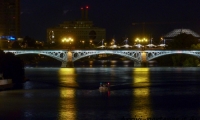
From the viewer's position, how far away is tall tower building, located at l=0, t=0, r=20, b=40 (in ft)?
567

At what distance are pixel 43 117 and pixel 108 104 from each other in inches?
296

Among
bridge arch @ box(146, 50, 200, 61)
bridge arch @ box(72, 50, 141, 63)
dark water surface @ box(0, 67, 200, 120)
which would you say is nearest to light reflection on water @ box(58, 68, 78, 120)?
dark water surface @ box(0, 67, 200, 120)

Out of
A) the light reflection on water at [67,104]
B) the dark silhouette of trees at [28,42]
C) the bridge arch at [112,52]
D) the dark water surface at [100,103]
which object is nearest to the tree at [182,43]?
the bridge arch at [112,52]

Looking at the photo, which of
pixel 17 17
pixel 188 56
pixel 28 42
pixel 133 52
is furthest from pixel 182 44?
pixel 17 17

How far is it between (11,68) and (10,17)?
114m

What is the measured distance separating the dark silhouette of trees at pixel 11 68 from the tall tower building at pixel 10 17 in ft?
350

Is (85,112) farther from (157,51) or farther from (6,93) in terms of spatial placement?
(157,51)

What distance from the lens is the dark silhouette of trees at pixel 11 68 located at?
62856 millimetres

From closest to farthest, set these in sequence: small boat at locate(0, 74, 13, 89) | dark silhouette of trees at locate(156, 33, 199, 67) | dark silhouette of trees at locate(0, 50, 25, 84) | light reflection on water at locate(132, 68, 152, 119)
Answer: light reflection on water at locate(132, 68, 152, 119), small boat at locate(0, 74, 13, 89), dark silhouette of trees at locate(0, 50, 25, 84), dark silhouette of trees at locate(156, 33, 199, 67)

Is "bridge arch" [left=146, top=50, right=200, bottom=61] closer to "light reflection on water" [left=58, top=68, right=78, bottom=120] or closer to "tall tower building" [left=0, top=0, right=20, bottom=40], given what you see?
"light reflection on water" [left=58, top=68, right=78, bottom=120]

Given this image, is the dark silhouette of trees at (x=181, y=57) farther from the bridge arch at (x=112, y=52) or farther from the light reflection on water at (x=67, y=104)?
the light reflection on water at (x=67, y=104)

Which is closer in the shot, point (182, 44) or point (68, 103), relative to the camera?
point (68, 103)

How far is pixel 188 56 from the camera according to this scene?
11725cm

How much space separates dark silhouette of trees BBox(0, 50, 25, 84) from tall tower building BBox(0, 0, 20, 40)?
106806mm
